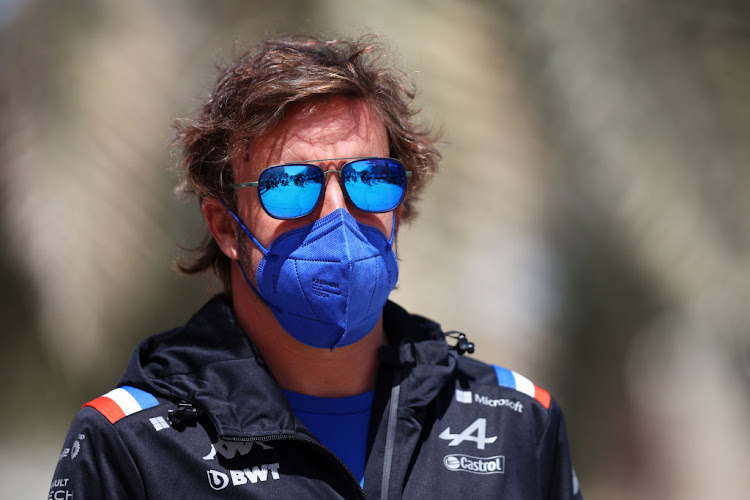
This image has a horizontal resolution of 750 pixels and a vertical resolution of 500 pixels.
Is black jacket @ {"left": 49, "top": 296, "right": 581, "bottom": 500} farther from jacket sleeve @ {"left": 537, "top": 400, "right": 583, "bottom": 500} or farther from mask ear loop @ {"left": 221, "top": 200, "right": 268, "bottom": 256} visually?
mask ear loop @ {"left": 221, "top": 200, "right": 268, "bottom": 256}

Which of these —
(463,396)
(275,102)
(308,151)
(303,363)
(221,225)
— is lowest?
(463,396)

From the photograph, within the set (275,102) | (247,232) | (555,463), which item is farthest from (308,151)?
(555,463)

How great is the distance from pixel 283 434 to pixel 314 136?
77 centimetres

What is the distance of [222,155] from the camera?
2.16 metres

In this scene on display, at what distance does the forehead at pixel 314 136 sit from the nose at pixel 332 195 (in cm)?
6

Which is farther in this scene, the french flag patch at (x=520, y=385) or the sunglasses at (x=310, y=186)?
the french flag patch at (x=520, y=385)

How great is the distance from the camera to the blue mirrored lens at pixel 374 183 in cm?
Answer: 200

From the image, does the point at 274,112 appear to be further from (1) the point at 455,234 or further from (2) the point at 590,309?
(2) the point at 590,309

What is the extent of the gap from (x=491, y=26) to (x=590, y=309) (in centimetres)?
178

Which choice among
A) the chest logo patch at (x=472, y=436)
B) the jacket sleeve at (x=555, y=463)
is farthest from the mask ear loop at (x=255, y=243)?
the jacket sleeve at (x=555, y=463)

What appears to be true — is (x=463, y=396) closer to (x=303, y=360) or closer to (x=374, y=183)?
(x=303, y=360)

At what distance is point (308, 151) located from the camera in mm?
2018

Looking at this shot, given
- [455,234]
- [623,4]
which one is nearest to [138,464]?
[455,234]

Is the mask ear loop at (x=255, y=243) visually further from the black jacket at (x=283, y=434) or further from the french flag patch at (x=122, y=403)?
the french flag patch at (x=122, y=403)
